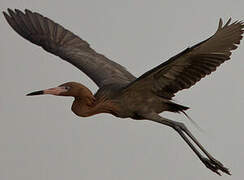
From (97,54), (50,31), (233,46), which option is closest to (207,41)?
(233,46)

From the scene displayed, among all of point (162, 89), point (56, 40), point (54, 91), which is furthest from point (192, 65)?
point (56, 40)

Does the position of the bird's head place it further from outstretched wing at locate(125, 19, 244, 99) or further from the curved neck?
outstretched wing at locate(125, 19, 244, 99)

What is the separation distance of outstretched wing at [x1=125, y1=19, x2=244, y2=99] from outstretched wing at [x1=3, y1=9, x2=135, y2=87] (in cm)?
139

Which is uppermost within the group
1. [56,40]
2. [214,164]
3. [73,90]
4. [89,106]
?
[56,40]

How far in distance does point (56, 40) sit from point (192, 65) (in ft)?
9.13

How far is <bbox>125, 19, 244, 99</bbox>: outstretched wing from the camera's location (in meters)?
7.34

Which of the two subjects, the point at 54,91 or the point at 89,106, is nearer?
the point at 54,91

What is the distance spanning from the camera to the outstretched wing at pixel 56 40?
9.27 m

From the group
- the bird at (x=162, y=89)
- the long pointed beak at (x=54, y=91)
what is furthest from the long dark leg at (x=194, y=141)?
the long pointed beak at (x=54, y=91)

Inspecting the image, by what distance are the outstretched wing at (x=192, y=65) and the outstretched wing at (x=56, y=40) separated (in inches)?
54.5

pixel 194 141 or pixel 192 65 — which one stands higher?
pixel 192 65

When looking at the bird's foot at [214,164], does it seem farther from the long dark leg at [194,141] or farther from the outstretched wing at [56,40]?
the outstretched wing at [56,40]

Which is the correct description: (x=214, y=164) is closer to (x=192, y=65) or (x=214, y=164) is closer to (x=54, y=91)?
(x=192, y=65)

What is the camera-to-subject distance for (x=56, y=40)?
389 inches
